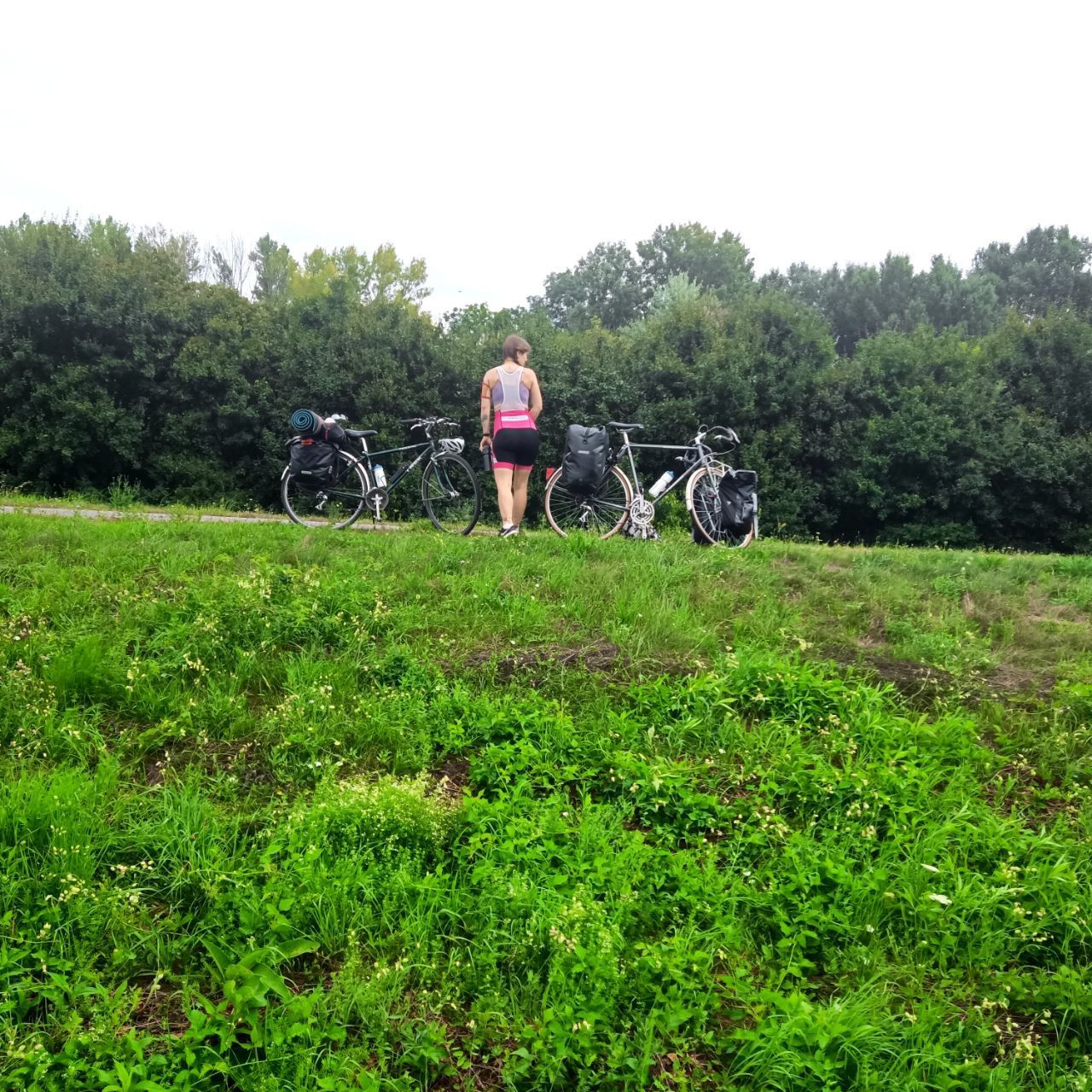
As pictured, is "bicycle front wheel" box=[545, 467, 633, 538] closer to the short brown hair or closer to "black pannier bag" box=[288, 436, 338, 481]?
the short brown hair

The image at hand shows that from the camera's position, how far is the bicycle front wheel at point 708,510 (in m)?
8.17

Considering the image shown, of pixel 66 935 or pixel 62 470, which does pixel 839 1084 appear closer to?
pixel 66 935

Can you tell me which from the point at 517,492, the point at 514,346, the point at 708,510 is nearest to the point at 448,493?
the point at 517,492

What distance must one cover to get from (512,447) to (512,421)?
242 mm

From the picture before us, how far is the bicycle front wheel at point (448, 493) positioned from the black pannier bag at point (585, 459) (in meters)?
1.03

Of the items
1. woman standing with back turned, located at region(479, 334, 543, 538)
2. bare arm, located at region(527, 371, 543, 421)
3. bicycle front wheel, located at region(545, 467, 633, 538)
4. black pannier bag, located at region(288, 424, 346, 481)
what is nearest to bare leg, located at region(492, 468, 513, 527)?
woman standing with back turned, located at region(479, 334, 543, 538)

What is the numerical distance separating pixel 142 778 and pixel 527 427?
4.84m

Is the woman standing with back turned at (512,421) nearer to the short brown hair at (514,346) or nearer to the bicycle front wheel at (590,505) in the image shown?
the short brown hair at (514,346)

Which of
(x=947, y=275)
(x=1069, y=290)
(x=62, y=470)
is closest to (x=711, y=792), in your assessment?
(x=62, y=470)

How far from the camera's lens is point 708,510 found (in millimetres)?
8234

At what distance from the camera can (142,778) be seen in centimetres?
335

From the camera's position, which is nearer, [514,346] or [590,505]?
[514,346]

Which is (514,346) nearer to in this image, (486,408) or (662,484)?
(486,408)

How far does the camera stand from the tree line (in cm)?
1587
